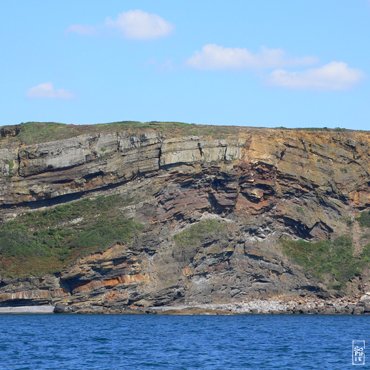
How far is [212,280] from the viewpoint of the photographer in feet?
306

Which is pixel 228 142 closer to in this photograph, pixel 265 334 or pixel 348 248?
pixel 348 248

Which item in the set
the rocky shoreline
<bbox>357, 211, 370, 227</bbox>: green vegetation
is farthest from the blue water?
<bbox>357, 211, 370, 227</bbox>: green vegetation

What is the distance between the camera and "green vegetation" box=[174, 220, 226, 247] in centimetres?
9406

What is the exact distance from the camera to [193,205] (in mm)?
96938

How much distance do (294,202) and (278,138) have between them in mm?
6153

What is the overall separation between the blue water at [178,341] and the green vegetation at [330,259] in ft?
24.6

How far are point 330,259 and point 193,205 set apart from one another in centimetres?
1312

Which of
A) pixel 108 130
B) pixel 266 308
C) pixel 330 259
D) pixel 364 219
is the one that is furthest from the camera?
pixel 364 219

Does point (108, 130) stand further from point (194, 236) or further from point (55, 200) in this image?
point (194, 236)

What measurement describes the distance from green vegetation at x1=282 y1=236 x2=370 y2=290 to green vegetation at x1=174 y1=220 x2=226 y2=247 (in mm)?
6267

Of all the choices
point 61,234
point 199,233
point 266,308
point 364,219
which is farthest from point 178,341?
point 364,219

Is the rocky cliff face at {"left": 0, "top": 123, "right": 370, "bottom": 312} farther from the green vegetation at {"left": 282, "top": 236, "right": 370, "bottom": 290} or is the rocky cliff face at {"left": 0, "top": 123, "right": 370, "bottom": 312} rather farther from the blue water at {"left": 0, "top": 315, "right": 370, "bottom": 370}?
the blue water at {"left": 0, "top": 315, "right": 370, "bottom": 370}

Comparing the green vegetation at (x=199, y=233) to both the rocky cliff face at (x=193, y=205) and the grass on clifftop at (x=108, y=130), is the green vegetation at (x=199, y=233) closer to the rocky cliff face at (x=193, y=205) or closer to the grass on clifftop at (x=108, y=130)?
the rocky cliff face at (x=193, y=205)

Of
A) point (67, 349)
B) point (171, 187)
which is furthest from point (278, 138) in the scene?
point (67, 349)
